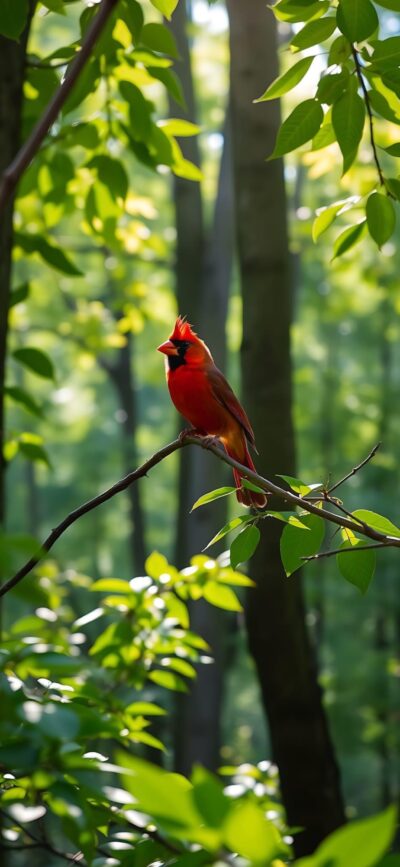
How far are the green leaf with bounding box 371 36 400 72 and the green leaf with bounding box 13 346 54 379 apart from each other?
1421 mm

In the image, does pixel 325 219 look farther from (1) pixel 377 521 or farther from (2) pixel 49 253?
(2) pixel 49 253

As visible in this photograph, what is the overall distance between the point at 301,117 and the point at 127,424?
11353mm

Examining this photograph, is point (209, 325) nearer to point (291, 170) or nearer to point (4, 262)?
point (4, 262)

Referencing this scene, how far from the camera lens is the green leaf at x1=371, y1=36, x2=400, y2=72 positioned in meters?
1.72

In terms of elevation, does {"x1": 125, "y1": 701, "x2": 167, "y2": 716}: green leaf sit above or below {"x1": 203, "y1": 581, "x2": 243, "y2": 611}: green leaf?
below

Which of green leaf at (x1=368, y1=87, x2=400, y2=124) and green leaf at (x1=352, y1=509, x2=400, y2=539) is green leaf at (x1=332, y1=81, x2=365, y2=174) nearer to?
green leaf at (x1=368, y1=87, x2=400, y2=124)

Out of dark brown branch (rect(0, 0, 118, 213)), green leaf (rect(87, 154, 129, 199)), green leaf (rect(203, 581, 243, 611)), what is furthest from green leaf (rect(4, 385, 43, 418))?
dark brown branch (rect(0, 0, 118, 213))

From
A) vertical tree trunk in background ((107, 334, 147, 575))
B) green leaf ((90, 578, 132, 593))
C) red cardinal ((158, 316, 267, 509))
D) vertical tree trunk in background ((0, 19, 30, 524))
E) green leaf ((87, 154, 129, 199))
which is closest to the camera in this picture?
vertical tree trunk in background ((0, 19, 30, 524))

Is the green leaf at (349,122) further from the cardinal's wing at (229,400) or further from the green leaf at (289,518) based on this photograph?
the cardinal's wing at (229,400)

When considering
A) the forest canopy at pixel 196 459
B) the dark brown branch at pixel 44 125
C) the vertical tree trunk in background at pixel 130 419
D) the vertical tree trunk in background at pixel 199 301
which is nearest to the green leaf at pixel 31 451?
the forest canopy at pixel 196 459

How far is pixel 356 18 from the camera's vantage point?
1.63 meters

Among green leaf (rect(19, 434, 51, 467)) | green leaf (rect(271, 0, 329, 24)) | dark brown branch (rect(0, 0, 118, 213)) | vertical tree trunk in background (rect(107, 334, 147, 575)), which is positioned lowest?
dark brown branch (rect(0, 0, 118, 213))

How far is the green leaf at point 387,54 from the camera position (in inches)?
67.7

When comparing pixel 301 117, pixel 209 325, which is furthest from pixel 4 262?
pixel 209 325
